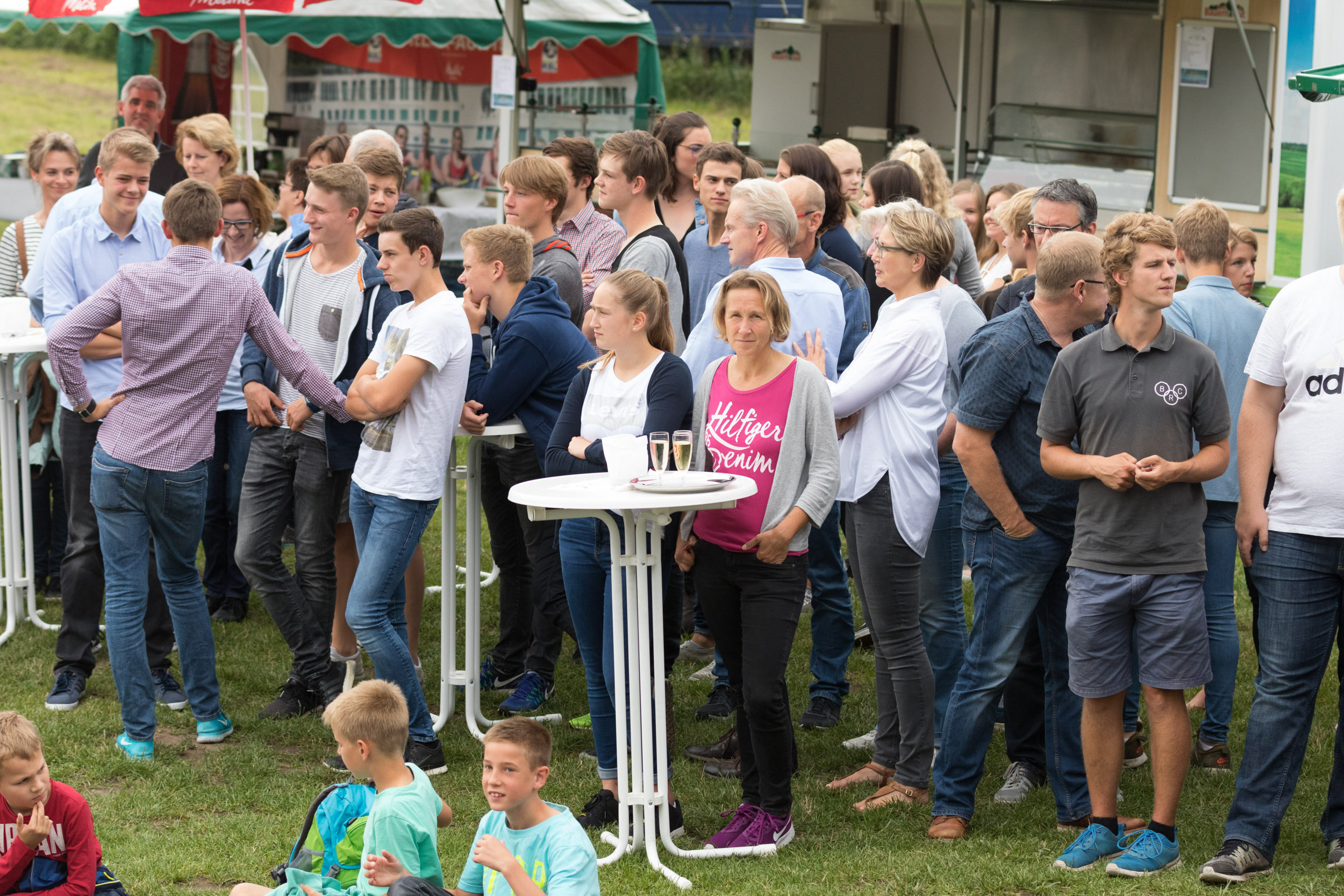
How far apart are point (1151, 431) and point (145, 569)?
3.31 m

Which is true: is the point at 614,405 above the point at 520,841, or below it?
above

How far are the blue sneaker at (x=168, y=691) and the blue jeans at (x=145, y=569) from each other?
1.36 ft

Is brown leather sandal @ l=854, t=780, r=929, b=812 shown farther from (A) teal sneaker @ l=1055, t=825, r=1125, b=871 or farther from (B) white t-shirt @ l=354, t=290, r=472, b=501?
(B) white t-shirt @ l=354, t=290, r=472, b=501

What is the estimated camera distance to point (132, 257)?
5.71 metres

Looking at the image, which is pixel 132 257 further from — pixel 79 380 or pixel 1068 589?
pixel 1068 589

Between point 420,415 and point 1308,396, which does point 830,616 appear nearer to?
point 420,415

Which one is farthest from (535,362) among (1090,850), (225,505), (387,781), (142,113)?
(142,113)

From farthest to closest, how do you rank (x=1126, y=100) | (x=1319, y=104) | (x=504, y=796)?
(x=1126, y=100)
(x=1319, y=104)
(x=504, y=796)

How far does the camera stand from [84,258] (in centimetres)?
564

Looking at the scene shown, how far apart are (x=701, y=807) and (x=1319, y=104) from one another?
5.32 metres

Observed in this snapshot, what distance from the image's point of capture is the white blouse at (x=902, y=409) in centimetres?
428

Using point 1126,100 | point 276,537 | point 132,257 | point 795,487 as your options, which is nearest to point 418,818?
point 795,487

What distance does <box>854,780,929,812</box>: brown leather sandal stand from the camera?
4508mm

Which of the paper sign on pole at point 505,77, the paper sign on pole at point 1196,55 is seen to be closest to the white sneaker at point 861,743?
the paper sign on pole at point 505,77
